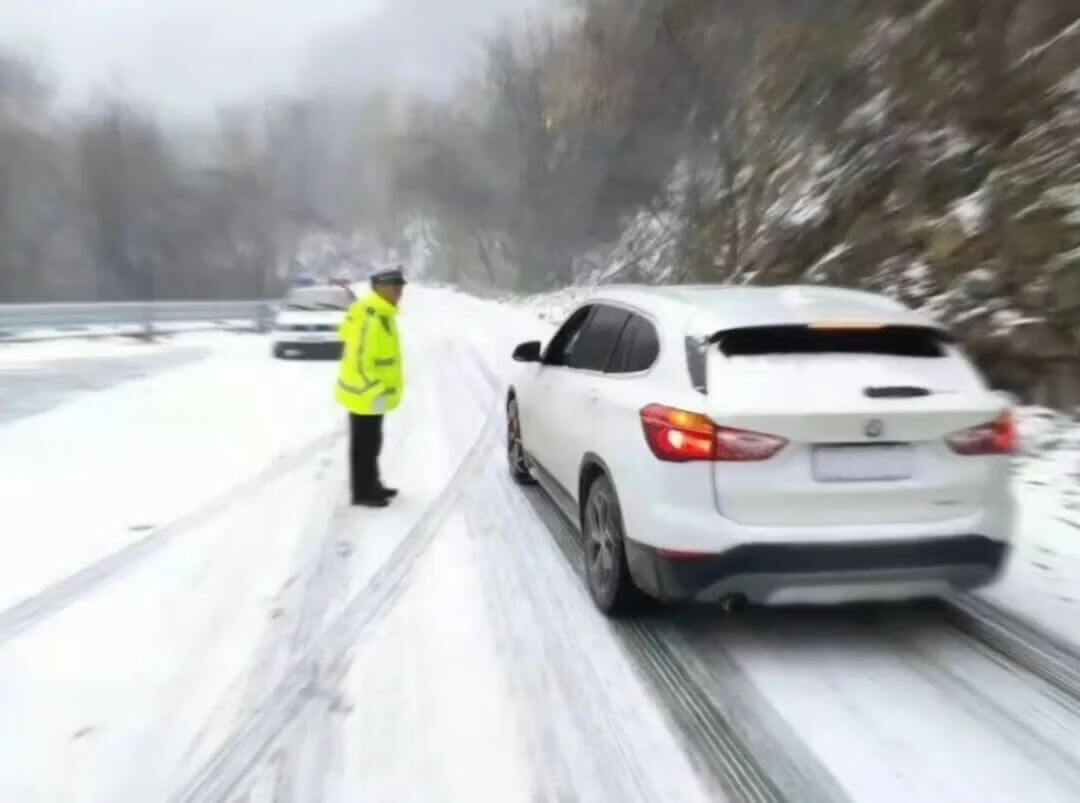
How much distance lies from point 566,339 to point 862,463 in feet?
9.36

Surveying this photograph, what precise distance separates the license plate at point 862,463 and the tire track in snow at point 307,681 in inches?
91.6

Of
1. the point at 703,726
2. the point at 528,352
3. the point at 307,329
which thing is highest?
the point at 528,352

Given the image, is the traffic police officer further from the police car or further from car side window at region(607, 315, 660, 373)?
the police car

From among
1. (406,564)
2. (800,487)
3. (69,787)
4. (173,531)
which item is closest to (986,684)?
(800,487)

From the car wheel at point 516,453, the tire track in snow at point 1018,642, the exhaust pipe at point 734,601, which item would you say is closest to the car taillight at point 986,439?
the tire track in snow at point 1018,642

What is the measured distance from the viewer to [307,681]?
4.06 meters

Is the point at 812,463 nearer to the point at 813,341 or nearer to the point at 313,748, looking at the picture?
the point at 813,341

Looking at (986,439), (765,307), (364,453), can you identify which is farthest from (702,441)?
(364,453)

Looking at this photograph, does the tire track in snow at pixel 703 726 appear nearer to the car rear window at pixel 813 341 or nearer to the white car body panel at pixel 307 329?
the car rear window at pixel 813 341

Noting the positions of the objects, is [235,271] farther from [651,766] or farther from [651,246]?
[651,766]

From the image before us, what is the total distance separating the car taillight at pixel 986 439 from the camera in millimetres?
4133

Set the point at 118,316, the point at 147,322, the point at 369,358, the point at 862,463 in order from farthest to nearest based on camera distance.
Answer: the point at 147,322 < the point at 118,316 < the point at 369,358 < the point at 862,463

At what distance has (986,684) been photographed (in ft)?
13.1

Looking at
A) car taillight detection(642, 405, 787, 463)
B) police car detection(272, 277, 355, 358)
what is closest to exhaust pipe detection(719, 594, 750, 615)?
car taillight detection(642, 405, 787, 463)
